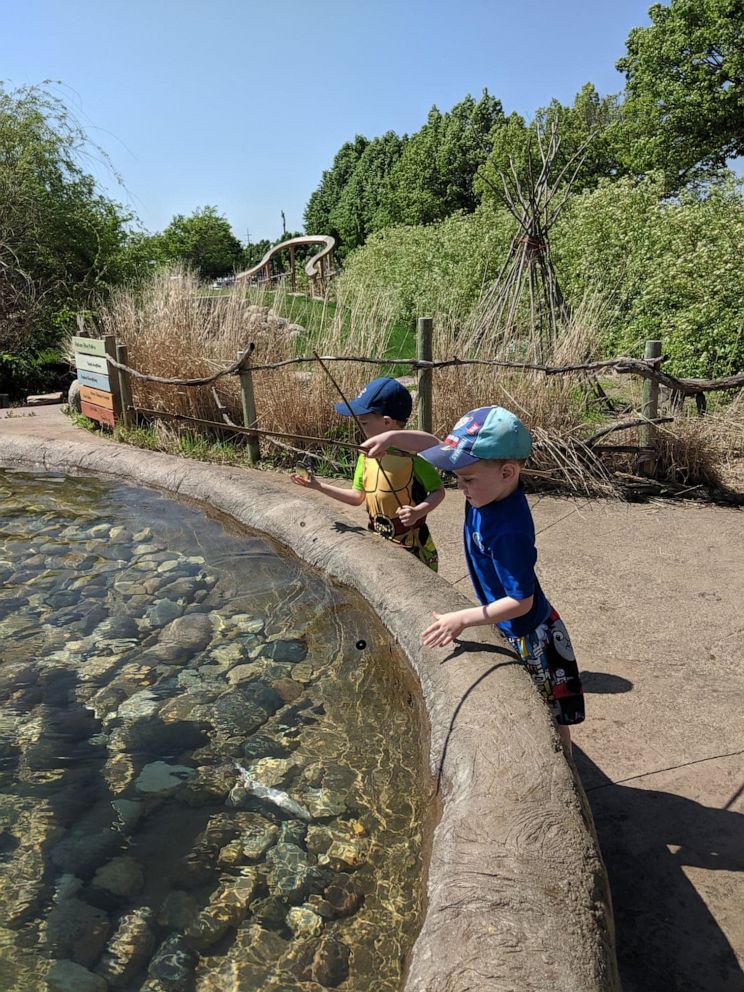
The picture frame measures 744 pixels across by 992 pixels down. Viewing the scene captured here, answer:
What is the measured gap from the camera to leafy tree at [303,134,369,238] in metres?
46.3

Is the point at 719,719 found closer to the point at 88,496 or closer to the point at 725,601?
the point at 725,601

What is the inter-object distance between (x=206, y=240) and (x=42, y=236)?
148ft

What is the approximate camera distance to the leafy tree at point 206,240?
179ft

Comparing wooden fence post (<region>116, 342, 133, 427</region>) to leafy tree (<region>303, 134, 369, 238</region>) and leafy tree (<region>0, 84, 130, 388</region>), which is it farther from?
leafy tree (<region>303, 134, 369, 238</region>)

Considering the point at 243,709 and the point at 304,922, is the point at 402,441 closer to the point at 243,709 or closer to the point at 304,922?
the point at 243,709

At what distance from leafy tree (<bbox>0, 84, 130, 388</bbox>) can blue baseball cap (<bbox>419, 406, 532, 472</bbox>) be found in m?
12.7

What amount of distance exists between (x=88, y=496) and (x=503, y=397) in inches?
126

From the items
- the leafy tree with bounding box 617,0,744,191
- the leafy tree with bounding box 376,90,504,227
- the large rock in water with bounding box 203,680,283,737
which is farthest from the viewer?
the leafy tree with bounding box 376,90,504,227

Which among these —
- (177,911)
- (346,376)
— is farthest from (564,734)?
(346,376)

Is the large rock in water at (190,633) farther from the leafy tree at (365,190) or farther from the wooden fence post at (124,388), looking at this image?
the leafy tree at (365,190)

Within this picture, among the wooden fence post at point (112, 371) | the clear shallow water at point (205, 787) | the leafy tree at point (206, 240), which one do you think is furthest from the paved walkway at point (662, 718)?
the leafy tree at point (206, 240)

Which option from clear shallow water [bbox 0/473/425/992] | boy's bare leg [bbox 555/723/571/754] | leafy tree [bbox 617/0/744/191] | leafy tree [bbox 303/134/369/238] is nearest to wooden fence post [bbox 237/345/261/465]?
clear shallow water [bbox 0/473/425/992]

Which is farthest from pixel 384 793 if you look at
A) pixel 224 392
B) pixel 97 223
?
pixel 97 223

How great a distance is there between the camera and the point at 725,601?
137 inches
